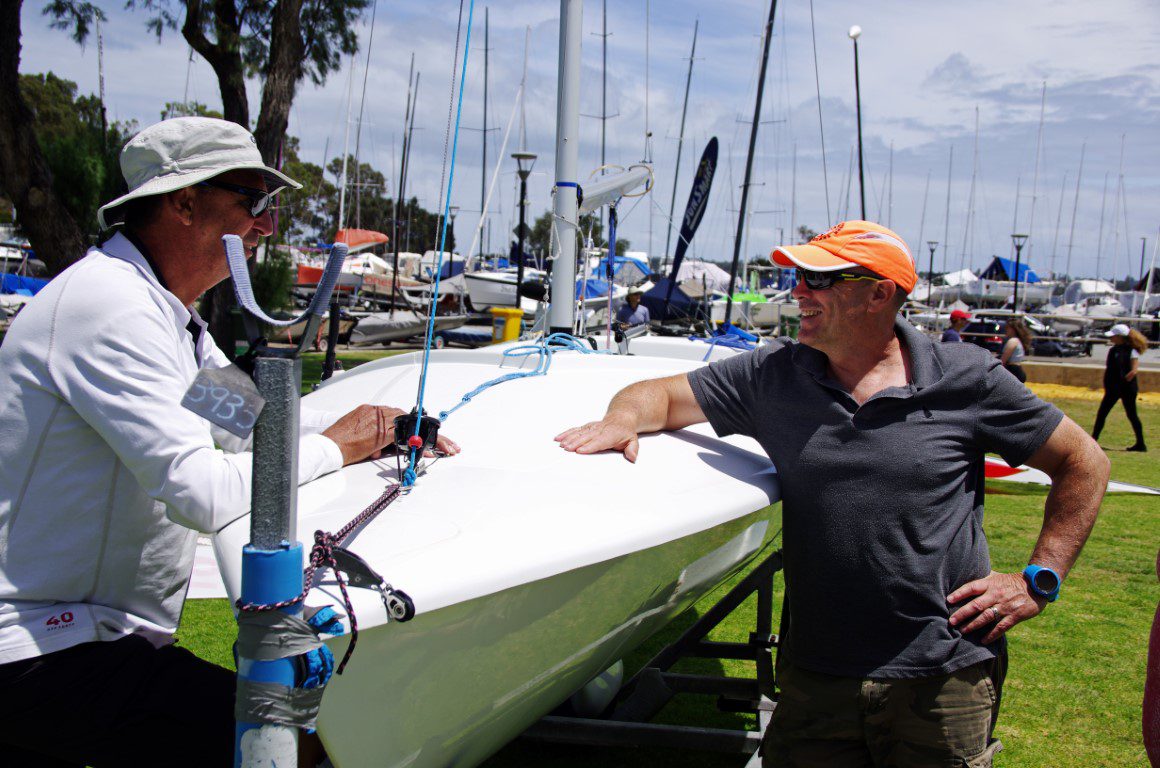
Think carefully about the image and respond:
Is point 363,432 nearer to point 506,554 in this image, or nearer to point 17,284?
point 506,554

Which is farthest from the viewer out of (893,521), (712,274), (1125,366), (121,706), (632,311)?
(712,274)

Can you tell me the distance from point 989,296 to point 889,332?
46.7 metres

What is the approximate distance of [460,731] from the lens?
185 centimetres

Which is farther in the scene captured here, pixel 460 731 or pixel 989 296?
pixel 989 296

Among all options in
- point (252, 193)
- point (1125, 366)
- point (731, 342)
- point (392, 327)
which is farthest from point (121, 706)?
point (392, 327)

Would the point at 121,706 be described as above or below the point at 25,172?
below

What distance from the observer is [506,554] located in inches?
65.6

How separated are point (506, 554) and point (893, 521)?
86 cm

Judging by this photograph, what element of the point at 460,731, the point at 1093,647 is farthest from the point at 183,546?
the point at 1093,647

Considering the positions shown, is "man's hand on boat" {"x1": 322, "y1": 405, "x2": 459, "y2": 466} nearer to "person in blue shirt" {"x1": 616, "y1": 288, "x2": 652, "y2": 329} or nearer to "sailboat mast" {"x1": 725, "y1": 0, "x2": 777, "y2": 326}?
"person in blue shirt" {"x1": 616, "y1": 288, "x2": 652, "y2": 329}

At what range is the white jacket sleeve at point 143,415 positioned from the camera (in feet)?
4.59

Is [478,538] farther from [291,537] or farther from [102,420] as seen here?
[102,420]

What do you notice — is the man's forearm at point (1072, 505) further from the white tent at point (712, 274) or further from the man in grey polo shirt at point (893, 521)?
the white tent at point (712, 274)

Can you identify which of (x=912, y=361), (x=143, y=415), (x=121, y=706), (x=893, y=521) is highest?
(x=912, y=361)
